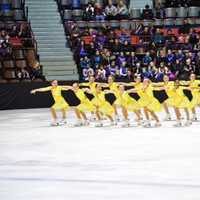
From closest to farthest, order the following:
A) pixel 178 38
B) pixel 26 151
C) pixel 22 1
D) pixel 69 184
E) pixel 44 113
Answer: pixel 69 184, pixel 26 151, pixel 44 113, pixel 178 38, pixel 22 1

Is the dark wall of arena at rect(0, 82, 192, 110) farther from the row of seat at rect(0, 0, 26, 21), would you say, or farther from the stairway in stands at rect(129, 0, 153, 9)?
the stairway in stands at rect(129, 0, 153, 9)

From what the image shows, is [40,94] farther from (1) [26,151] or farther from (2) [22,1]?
(1) [26,151]

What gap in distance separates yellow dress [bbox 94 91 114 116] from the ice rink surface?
0.55 meters

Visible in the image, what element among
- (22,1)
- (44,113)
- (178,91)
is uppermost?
(22,1)

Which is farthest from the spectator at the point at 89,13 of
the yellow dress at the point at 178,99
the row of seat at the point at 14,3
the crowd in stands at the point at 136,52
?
the yellow dress at the point at 178,99

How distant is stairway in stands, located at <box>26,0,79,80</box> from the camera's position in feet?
73.1

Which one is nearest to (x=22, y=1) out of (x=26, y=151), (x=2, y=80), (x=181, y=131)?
(x=2, y=80)

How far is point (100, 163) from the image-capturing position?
8.66 metres

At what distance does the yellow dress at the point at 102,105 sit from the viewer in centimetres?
1416

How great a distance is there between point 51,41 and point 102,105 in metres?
9.89

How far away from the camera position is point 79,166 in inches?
333

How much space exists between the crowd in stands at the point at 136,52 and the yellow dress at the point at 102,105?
5.85m

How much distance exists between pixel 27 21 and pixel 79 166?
16.0 m

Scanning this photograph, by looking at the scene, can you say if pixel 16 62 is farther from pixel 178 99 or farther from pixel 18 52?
pixel 178 99
